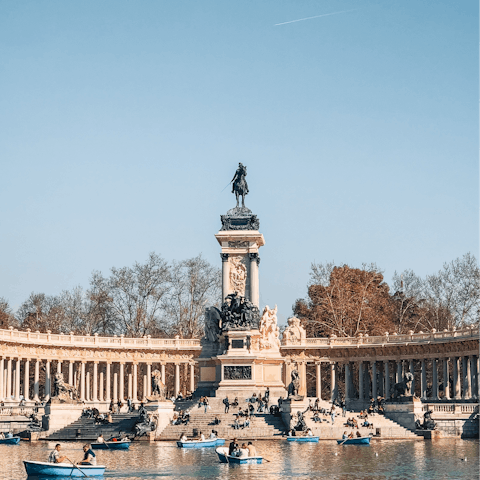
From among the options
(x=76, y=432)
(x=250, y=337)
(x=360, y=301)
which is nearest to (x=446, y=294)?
(x=360, y=301)

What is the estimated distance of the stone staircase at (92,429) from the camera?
161 feet

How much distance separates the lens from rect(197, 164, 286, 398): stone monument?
58.0m

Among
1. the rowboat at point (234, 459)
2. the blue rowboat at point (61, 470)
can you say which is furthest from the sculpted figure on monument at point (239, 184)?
the blue rowboat at point (61, 470)

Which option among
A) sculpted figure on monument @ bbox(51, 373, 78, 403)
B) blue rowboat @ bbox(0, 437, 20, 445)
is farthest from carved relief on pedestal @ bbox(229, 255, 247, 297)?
blue rowboat @ bbox(0, 437, 20, 445)

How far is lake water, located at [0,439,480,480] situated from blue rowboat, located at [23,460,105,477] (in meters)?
0.45

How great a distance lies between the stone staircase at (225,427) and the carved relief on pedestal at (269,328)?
10.5 m

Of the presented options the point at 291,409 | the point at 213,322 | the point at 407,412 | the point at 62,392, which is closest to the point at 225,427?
the point at 291,409

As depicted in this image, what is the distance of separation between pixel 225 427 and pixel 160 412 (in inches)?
148

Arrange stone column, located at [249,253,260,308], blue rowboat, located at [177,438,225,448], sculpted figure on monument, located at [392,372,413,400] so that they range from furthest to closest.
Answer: stone column, located at [249,253,260,308], sculpted figure on monument, located at [392,372,413,400], blue rowboat, located at [177,438,225,448]

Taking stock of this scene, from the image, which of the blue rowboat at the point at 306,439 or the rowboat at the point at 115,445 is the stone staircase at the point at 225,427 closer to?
the blue rowboat at the point at 306,439

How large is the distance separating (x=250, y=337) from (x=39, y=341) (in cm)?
2111

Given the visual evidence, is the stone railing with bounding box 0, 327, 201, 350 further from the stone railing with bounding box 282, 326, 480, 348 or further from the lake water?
the lake water

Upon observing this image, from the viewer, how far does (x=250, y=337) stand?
194 feet

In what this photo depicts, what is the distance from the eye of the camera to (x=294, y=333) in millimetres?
74250
